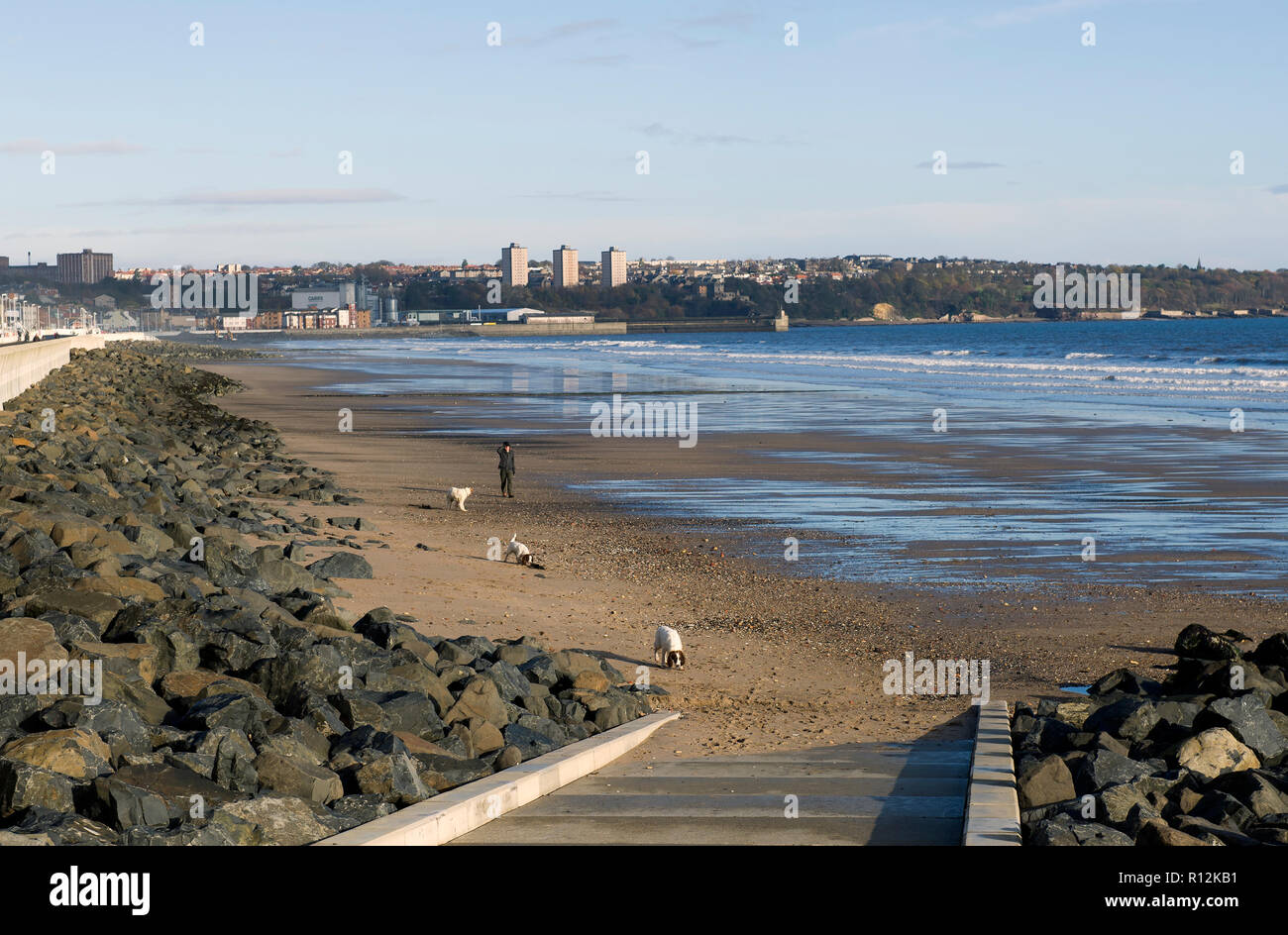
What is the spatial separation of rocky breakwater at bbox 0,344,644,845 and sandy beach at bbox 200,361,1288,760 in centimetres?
86

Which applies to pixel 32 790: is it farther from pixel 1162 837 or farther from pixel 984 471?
pixel 984 471

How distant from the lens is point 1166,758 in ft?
24.1

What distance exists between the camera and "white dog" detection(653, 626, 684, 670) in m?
10.8

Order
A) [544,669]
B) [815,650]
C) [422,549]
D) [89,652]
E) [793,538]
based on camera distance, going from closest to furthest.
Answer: [89,652] < [544,669] < [815,650] < [422,549] < [793,538]

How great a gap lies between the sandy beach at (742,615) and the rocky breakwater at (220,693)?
858 mm

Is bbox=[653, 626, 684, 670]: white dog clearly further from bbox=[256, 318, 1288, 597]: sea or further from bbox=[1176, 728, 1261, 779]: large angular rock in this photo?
bbox=[1176, 728, 1261, 779]: large angular rock

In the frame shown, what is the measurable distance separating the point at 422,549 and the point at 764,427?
1965 cm

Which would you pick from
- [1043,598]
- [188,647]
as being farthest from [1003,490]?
[188,647]

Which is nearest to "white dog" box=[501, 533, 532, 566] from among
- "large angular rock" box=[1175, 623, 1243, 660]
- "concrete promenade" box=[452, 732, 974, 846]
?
"large angular rock" box=[1175, 623, 1243, 660]

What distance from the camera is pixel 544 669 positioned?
30.3 ft

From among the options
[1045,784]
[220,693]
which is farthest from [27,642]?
[1045,784]
